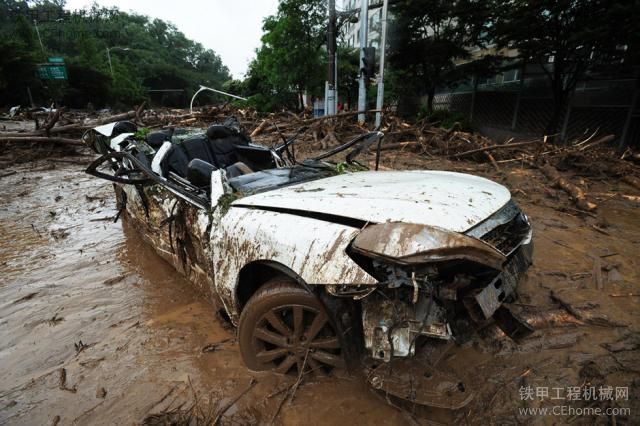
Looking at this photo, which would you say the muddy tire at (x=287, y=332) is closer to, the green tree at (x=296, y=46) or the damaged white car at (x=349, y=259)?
the damaged white car at (x=349, y=259)

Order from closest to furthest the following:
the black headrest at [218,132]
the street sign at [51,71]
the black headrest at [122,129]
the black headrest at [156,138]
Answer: the black headrest at [156,138] < the black headrest at [218,132] < the black headrest at [122,129] < the street sign at [51,71]

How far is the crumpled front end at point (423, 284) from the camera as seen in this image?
1432 mm

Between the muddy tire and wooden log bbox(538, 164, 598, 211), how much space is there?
4.93 m

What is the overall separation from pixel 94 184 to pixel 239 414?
307 inches

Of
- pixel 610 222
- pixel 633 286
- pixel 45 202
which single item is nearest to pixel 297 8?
pixel 45 202

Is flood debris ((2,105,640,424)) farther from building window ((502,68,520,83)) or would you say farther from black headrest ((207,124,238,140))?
building window ((502,68,520,83))

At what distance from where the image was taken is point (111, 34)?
66.9m

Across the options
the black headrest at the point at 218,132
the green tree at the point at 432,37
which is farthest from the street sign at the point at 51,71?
the black headrest at the point at 218,132

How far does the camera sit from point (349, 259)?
1.56 meters

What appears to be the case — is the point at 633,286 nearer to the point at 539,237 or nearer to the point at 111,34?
the point at 539,237

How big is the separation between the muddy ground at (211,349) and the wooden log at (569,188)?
46 centimetres

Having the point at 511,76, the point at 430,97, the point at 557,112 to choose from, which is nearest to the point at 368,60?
the point at 557,112

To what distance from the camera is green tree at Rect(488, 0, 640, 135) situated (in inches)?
334

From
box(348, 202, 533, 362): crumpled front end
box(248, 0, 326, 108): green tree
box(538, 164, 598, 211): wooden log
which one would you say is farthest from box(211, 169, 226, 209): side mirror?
box(248, 0, 326, 108): green tree
